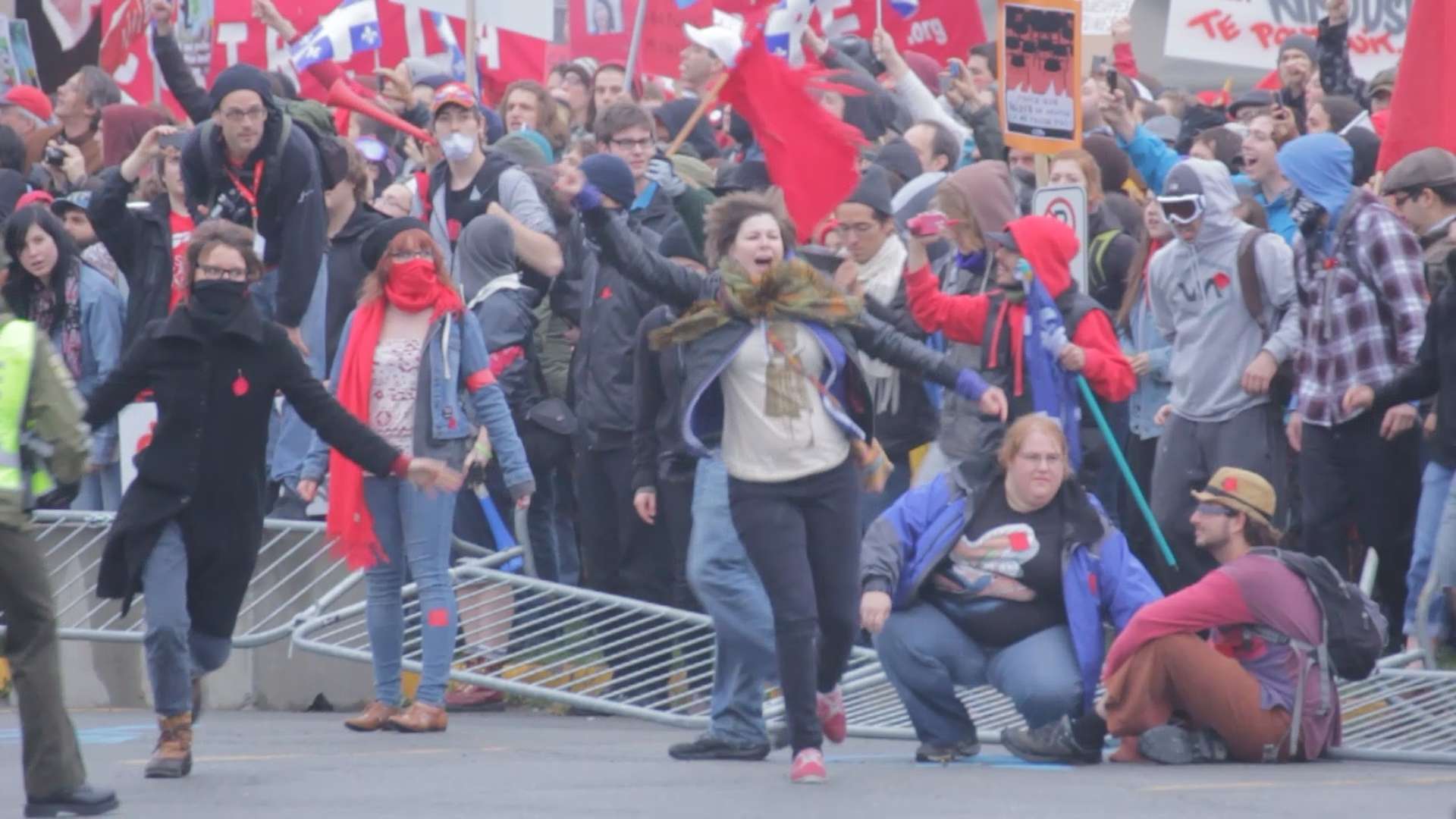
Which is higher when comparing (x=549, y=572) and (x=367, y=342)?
(x=367, y=342)

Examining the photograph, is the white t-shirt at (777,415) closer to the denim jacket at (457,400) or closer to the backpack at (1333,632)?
the denim jacket at (457,400)

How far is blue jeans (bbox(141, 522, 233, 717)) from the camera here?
828 cm

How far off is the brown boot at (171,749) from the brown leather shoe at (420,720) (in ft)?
5.07

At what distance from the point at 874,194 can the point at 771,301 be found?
234 cm

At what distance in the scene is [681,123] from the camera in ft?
47.8

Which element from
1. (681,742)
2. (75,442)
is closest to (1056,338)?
(681,742)

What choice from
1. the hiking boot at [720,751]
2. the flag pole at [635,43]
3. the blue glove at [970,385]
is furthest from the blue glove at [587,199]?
the flag pole at [635,43]

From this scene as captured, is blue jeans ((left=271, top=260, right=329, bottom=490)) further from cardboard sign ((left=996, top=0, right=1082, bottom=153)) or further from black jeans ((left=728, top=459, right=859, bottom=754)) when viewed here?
black jeans ((left=728, top=459, right=859, bottom=754))

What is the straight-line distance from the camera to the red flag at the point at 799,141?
394 inches

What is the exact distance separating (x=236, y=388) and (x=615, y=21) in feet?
35.8

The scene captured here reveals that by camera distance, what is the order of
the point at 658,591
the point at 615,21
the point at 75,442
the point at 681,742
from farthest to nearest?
the point at 615,21 → the point at 658,591 → the point at 681,742 → the point at 75,442

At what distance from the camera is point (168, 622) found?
8.27 m

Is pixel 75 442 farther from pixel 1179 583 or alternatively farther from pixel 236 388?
pixel 1179 583

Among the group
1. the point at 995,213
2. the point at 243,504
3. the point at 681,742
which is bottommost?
the point at 681,742
